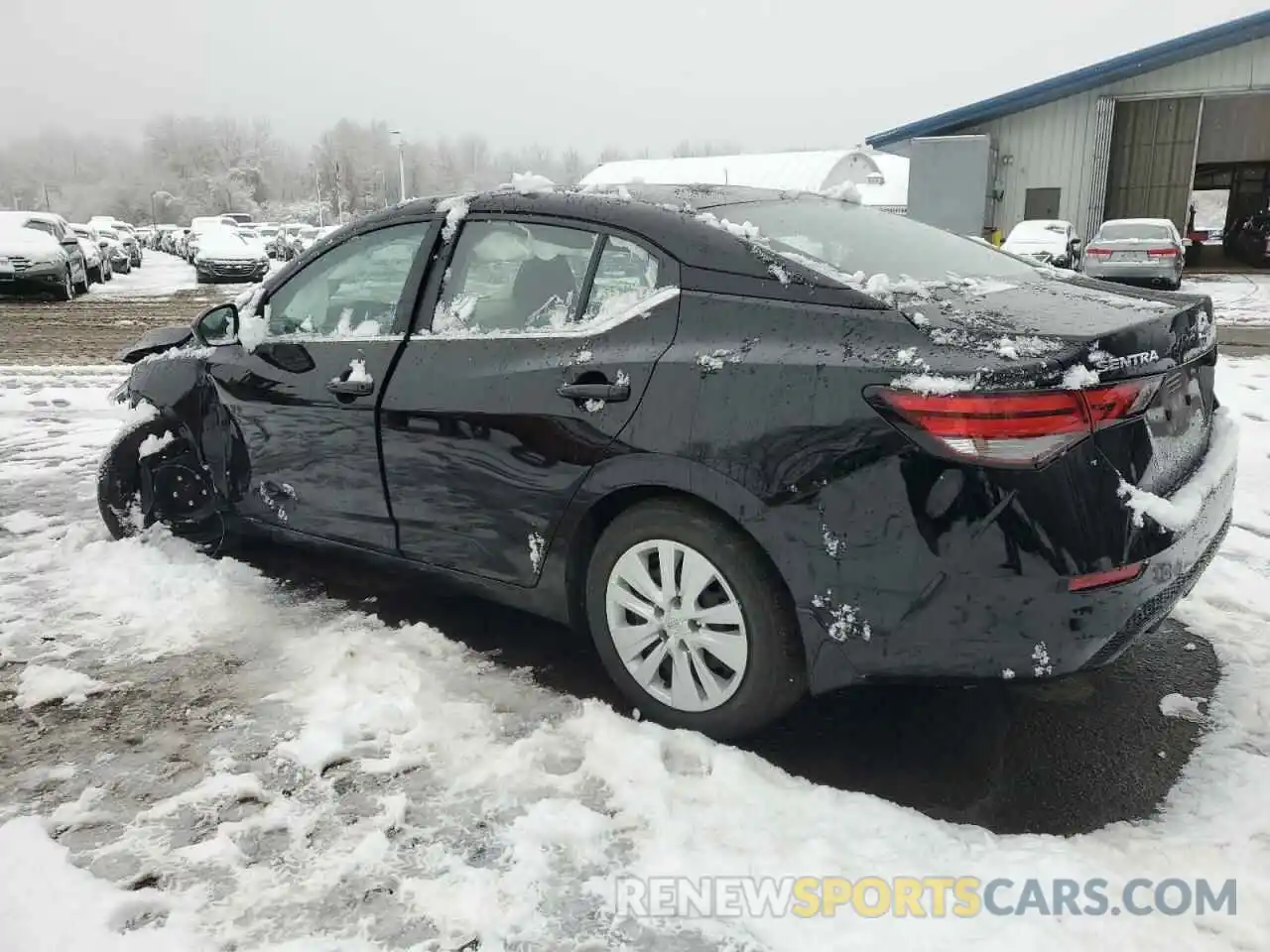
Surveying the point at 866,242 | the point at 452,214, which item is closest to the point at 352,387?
the point at 452,214

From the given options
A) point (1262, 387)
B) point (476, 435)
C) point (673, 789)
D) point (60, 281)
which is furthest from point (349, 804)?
→ point (60, 281)

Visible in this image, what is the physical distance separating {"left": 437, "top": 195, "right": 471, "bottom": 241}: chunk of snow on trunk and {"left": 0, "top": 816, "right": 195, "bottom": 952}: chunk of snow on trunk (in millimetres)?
2213

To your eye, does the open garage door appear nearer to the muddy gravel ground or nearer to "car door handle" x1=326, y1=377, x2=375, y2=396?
the muddy gravel ground

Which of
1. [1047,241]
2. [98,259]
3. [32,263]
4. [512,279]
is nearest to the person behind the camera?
[512,279]

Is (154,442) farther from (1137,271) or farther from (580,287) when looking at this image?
(1137,271)

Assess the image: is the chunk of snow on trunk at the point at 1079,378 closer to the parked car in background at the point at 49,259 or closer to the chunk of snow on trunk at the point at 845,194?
the chunk of snow on trunk at the point at 845,194

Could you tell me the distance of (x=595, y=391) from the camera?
291 cm

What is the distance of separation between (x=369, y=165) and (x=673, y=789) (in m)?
140

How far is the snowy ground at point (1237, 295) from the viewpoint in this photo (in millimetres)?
14820

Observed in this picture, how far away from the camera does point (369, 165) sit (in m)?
132

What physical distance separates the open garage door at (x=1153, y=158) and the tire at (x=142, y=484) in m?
25.6

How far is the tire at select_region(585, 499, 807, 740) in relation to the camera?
270 cm

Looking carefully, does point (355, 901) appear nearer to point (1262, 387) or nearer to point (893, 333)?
point (893, 333)

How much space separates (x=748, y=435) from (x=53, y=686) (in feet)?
8.53
